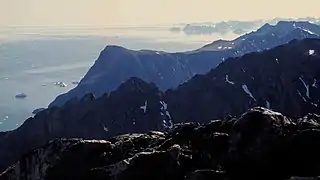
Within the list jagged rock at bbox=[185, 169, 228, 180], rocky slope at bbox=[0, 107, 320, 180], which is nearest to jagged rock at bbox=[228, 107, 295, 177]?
rocky slope at bbox=[0, 107, 320, 180]

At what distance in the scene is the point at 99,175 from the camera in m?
71.5

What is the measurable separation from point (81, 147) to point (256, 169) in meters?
30.2

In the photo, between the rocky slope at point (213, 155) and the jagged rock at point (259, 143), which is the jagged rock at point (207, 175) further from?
the jagged rock at point (259, 143)

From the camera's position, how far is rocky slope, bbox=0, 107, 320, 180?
61.7 meters

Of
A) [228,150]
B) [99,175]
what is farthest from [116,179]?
[228,150]

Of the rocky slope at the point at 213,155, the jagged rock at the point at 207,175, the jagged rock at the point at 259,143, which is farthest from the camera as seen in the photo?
the jagged rock at the point at 259,143

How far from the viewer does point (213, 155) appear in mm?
67938

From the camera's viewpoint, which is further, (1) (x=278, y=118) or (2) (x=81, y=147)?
(2) (x=81, y=147)

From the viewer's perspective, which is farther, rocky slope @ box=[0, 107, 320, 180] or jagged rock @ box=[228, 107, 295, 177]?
jagged rock @ box=[228, 107, 295, 177]

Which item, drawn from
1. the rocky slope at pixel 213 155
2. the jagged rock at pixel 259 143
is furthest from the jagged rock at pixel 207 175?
the jagged rock at pixel 259 143

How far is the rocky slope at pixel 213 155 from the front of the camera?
61719 millimetres

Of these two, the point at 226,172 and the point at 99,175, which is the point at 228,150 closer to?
the point at 226,172

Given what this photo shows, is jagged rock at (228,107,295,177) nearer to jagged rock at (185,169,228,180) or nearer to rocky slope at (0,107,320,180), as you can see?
rocky slope at (0,107,320,180)

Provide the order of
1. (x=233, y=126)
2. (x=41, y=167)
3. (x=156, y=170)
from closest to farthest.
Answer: (x=156, y=170) < (x=233, y=126) < (x=41, y=167)
